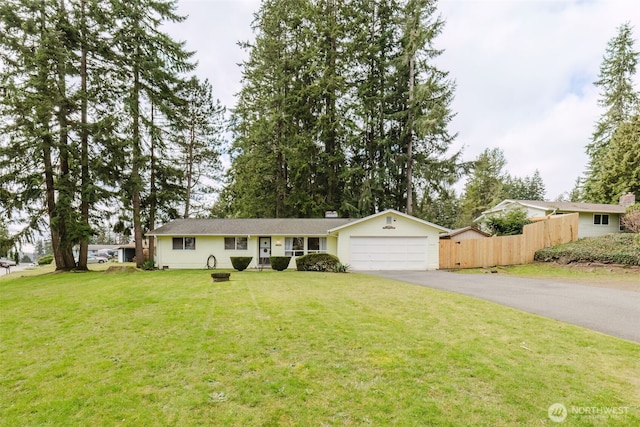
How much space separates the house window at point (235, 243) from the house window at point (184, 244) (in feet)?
6.71

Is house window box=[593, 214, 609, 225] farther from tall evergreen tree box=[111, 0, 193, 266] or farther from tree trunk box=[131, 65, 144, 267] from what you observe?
tree trunk box=[131, 65, 144, 267]

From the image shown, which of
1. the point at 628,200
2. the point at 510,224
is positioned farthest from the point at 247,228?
the point at 628,200

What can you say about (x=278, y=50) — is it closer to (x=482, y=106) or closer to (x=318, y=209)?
(x=318, y=209)

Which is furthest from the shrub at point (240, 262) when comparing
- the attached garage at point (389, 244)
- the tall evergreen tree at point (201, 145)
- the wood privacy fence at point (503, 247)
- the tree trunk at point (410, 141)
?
the tree trunk at point (410, 141)

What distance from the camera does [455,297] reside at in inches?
358

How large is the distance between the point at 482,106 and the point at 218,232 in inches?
863

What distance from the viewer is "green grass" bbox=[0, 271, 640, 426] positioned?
3348 millimetres

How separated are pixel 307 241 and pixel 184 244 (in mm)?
7798

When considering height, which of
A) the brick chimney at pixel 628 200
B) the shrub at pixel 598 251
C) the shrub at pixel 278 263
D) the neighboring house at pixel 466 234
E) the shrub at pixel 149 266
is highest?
the brick chimney at pixel 628 200

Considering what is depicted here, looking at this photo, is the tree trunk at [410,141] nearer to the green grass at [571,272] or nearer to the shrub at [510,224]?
the shrub at [510,224]

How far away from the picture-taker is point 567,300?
8.67m

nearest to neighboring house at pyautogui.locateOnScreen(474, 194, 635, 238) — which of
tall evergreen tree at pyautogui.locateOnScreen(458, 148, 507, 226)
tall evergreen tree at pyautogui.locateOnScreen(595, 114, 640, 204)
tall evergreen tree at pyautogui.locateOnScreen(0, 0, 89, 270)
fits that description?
tall evergreen tree at pyautogui.locateOnScreen(595, 114, 640, 204)

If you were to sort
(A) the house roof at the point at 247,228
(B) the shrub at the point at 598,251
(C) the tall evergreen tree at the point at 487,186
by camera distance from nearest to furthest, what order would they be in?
(B) the shrub at the point at 598,251
(A) the house roof at the point at 247,228
(C) the tall evergreen tree at the point at 487,186

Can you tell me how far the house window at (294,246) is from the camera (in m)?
19.4
